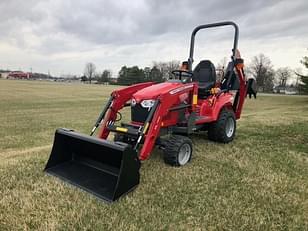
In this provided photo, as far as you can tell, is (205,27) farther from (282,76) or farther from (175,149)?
(282,76)

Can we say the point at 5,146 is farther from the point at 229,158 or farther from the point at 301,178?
the point at 301,178

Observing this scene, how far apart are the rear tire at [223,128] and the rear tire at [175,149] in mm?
1535

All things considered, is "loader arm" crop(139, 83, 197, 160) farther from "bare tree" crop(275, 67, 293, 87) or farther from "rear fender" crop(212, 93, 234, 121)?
"bare tree" crop(275, 67, 293, 87)

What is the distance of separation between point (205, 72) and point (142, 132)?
2.75m

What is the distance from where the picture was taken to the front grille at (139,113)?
4.40 metres

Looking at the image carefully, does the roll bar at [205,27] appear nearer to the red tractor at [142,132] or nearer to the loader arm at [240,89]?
the red tractor at [142,132]

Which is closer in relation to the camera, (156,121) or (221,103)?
(156,121)

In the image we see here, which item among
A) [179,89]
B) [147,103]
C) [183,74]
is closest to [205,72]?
[183,74]

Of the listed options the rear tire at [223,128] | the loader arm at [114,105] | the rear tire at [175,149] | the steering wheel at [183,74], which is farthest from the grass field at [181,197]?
the steering wheel at [183,74]

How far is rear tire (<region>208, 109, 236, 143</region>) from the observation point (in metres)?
5.73

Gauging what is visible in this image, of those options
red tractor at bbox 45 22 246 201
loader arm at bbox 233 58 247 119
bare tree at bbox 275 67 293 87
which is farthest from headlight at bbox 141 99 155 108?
bare tree at bbox 275 67 293 87

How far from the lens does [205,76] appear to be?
5914 millimetres

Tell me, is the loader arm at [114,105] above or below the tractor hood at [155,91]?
below

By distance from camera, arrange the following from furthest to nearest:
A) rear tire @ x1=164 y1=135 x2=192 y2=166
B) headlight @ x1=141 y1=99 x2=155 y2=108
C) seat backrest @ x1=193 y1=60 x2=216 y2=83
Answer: seat backrest @ x1=193 y1=60 x2=216 y2=83
headlight @ x1=141 y1=99 x2=155 y2=108
rear tire @ x1=164 y1=135 x2=192 y2=166
